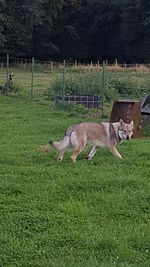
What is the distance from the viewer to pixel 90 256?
5148 mm

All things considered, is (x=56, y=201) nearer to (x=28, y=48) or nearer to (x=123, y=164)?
(x=123, y=164)

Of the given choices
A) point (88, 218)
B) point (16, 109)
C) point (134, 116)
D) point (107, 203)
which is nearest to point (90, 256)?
point (88, 218)

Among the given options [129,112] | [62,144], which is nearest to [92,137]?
[62,144]

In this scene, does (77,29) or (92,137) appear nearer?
(92,137)

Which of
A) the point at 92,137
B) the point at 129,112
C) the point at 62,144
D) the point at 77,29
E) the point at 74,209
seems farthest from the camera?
the point at 77,29

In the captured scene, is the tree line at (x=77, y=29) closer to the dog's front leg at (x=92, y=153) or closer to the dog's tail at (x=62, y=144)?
the dog's front leg at (x=92, y=153)

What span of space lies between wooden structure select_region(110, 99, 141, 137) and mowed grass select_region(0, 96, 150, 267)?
1.82 meters

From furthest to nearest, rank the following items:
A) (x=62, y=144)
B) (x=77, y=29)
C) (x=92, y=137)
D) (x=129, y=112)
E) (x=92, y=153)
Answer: (x=77, y=29) → (x=129, y=112) → (x=92, y=153) → (x=92, y=137) → (x=62, y=144)

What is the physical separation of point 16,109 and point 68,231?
13024mm

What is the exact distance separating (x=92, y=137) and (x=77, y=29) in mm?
62243

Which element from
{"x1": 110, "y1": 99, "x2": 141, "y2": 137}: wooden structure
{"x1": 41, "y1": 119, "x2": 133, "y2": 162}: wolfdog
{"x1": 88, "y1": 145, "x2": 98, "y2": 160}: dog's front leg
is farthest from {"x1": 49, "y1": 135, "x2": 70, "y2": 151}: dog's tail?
{"x1": 110, "y1": 99, "x2": 141, "y2": 137}: wooden structure

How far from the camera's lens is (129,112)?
41.2 ft

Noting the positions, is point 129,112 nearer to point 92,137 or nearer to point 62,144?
point 92,137

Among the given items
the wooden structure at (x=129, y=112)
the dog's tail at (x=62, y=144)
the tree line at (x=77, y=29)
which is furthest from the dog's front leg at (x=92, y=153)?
the tree line at (x=77, y=29)
